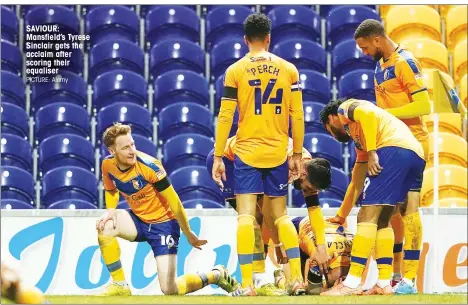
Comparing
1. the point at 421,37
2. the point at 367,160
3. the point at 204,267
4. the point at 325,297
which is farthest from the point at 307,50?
the point at 325,297

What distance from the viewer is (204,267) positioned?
379 inches

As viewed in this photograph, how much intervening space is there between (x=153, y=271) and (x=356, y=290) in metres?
2.45

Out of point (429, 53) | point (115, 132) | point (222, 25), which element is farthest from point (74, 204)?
point (429, 53)

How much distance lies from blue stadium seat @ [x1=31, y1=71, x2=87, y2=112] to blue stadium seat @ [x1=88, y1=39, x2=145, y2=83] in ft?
1.01

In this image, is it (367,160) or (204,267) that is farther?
(204,267)

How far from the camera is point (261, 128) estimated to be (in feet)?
25.6

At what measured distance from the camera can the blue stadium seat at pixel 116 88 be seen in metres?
11.8

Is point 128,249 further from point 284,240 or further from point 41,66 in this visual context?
point 41,66

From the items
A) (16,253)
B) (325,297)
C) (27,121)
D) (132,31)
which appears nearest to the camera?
(325,297)

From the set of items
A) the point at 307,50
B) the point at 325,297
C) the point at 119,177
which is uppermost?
the point at 307,50

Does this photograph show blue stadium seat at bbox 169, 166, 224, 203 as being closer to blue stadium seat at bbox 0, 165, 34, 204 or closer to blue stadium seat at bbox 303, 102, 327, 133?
blue stadium seat at bbox 303, 102, 327, 133

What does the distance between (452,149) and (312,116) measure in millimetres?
1448

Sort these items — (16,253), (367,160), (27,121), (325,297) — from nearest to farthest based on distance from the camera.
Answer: (325,297), (367,160), (16,253), (27,121)

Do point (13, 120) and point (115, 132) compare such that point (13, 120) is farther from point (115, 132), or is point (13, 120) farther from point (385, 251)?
point (385, 251)
